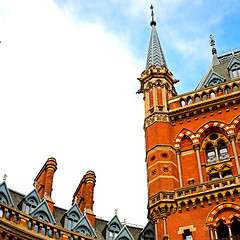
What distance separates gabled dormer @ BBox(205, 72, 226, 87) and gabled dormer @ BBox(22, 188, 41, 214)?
1564cm

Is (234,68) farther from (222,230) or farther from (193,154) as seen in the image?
(222,230)

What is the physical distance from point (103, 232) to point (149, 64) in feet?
45.0

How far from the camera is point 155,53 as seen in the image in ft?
139

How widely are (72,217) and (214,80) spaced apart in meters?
15.1

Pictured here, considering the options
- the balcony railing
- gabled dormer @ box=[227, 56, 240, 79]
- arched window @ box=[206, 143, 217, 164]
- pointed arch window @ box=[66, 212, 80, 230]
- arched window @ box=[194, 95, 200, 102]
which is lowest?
pointed arch window @ box=[66, 212, 80, 230]

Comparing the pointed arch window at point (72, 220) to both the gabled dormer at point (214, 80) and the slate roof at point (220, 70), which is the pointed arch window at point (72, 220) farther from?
the slate roof at point (220, 70)

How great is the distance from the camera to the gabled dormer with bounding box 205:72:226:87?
3928 centimetres

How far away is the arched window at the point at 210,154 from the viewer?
3366 centimetres

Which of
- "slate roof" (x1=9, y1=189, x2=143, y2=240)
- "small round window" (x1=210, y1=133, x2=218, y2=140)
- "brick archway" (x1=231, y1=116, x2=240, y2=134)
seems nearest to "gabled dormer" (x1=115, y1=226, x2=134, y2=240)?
"slate roof" (x1=9, y1=189, x2=143, y2=240)

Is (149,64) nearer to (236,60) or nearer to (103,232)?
(236,60)

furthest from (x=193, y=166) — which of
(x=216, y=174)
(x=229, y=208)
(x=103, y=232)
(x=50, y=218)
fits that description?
(x=50, y=218)

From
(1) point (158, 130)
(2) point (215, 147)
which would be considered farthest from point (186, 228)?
(1) point (158, 130)

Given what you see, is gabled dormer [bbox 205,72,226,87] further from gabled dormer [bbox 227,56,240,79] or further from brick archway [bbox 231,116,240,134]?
brick archway [bbox 231,116,240,134]

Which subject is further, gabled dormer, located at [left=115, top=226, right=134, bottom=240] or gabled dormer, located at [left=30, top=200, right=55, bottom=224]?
gabled dormer, located at [left=115, top=226, right=134, bottom=240]
